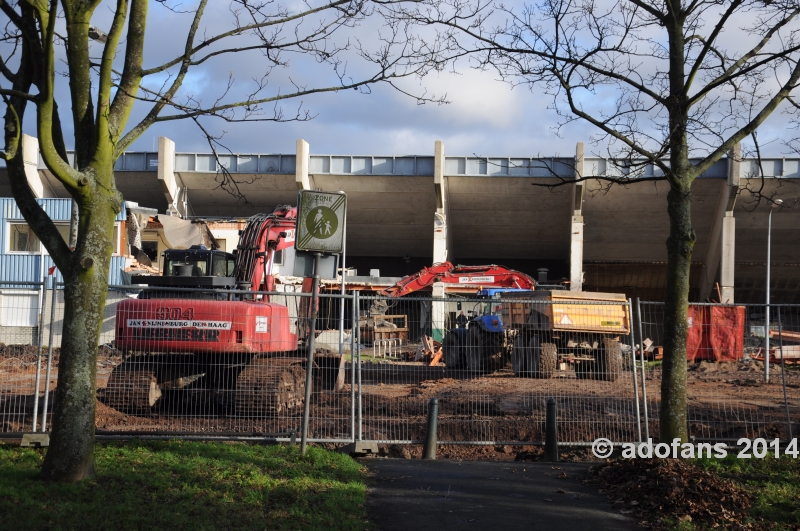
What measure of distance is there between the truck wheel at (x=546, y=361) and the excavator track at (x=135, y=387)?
246 inches

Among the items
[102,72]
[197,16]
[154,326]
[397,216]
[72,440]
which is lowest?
[72,440]

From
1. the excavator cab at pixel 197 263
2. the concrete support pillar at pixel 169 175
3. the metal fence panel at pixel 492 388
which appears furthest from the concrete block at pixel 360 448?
the concrete support pillar at pixel 169 175

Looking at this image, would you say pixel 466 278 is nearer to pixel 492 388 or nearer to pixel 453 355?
pixel 453 355

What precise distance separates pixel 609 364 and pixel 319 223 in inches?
262

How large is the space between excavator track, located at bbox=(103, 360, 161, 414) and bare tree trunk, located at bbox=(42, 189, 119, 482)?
172 inches

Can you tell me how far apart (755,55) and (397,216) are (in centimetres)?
3403

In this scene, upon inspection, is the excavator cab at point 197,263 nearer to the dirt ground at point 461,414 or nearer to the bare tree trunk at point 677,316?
the dirt ground at point 461,414

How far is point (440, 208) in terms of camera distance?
39.3m

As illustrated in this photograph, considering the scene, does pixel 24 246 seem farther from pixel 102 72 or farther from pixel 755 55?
pixel 755 55

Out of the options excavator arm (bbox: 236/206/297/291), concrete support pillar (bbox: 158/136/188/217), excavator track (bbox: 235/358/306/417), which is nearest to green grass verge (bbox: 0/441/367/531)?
excavator track (bbox: 235/358/306/417)

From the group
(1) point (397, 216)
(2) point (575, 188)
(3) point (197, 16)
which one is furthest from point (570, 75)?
(1) point (397, 216)

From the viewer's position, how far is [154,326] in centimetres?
1195

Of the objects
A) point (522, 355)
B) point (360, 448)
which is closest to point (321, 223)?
point (360, 448)

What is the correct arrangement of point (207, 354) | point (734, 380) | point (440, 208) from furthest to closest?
point (440, 208) → point (734, 380) → point (207, 354)
